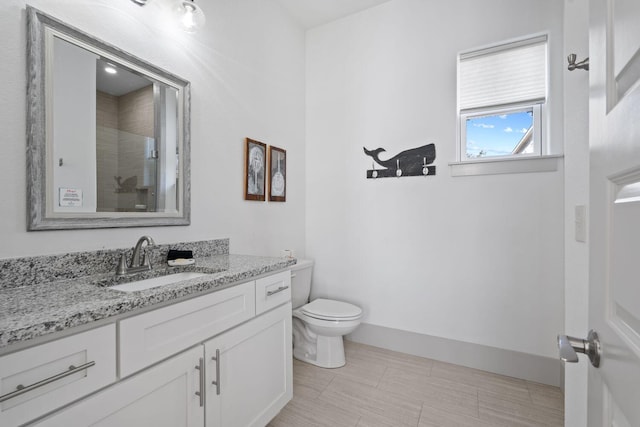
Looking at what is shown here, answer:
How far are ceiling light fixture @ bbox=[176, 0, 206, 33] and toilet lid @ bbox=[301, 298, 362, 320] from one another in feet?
6.59

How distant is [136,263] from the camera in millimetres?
1361

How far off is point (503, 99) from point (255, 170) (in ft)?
6.43

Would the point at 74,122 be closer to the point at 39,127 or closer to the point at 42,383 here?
the point at 39,127

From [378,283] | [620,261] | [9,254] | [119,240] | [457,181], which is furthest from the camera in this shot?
[378,283]

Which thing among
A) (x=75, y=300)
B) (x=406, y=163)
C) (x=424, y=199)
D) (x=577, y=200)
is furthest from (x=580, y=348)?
(x=406, y=163)

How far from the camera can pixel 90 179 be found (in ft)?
4.23

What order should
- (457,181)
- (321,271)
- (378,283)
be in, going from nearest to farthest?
(457,181) < (378,283) < (321,271)

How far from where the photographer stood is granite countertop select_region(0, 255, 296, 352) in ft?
2.27

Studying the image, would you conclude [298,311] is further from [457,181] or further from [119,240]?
[457,181]

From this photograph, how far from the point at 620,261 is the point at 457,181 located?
6.33 ft

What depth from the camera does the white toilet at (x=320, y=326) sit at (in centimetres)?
214

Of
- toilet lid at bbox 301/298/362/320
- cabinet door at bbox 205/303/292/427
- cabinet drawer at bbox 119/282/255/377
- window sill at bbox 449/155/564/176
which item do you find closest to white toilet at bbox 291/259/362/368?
toilet lid at bbox 301/298/362/320

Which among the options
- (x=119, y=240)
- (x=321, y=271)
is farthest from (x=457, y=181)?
(x=119, y=240)

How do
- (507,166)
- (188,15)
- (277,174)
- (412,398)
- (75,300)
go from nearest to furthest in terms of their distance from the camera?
(75,300), (188,15), (412,398), (507,166), (277,174)
